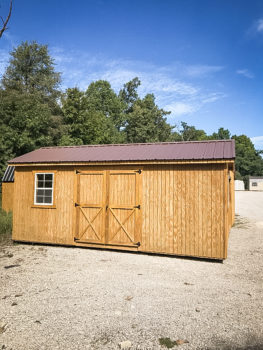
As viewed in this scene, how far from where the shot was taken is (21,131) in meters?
20.0

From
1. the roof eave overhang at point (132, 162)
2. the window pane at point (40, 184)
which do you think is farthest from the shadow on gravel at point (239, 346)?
the window pane at point (40, 184)

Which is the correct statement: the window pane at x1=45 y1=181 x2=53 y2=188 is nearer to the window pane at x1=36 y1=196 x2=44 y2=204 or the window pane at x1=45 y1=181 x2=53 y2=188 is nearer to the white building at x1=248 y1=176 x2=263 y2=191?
the window pane at x1=36 y1=196 x2=44 y2=204

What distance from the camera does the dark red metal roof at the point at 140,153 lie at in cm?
788

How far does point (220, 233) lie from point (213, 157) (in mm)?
2090

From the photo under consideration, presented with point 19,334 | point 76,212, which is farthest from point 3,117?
point 19,334

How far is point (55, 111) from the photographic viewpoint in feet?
89.7

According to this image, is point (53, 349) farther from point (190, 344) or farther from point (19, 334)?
point (190, 344)

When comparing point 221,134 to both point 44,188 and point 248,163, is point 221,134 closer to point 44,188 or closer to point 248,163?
point 248,163

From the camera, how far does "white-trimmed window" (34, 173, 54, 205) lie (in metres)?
9.30

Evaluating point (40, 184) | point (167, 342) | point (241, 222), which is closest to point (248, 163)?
point (241, 222)

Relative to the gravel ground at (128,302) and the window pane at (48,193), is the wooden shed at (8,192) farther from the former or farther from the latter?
the gravel ground at (128,302)

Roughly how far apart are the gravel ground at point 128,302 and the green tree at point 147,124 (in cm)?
2962

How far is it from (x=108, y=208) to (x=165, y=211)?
72.6 inches

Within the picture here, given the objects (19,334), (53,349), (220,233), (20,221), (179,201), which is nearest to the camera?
(53,349)
